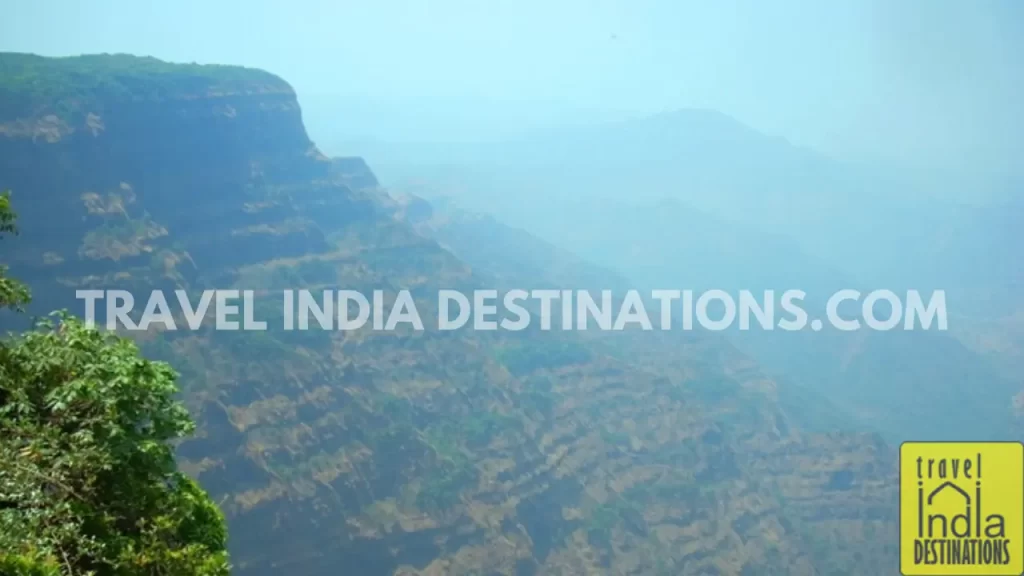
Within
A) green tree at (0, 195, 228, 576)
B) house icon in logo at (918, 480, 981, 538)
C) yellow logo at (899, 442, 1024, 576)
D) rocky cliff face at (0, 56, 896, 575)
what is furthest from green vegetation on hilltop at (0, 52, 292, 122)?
house icon in logo at (918, 480, 981, 538)

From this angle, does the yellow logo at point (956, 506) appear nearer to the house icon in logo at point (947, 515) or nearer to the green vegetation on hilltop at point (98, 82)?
the house icon in logo at point (947, 515)

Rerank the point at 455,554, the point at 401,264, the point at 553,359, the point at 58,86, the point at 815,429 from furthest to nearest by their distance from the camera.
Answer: the point at 815,429 → the point at 553,359 → the point at 401,264 → the point at 58,86 → the point at 455,554

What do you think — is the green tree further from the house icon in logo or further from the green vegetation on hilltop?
the green vegetation on hilltop

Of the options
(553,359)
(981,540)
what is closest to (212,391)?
(981,540)

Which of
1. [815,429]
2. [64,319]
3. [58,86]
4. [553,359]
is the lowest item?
[815,429]

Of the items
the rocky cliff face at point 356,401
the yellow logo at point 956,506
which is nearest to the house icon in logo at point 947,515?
the yellow logo at point 956,506

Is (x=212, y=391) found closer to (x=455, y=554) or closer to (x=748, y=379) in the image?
(x=455, y=554)

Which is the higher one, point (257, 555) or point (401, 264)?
point (401, 264)
